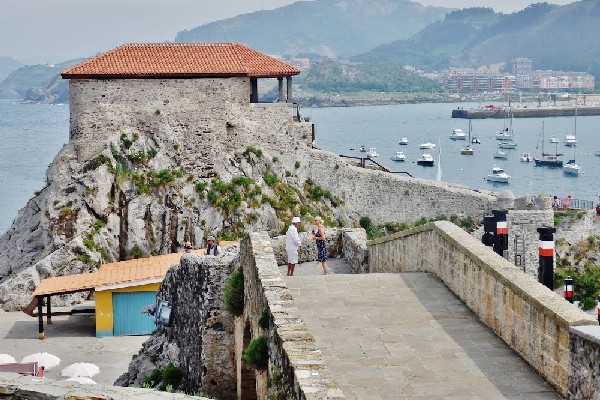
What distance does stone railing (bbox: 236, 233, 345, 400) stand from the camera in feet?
27.8

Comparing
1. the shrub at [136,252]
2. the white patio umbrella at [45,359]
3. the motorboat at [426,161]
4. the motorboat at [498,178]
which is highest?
the shrub at [136,252]

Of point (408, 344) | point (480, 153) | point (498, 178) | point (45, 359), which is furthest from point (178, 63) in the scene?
point (480, 153)

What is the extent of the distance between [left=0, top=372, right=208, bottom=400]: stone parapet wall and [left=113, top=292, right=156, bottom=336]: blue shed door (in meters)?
26.8

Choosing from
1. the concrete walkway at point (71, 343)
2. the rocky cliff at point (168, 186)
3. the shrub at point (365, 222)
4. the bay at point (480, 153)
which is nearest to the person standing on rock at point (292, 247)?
the concrete walkway at point (71, 343)

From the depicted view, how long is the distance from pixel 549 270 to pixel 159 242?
28008mm

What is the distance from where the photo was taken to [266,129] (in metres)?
43.0

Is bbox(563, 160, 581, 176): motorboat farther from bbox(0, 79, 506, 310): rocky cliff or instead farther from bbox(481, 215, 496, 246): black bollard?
bbox(481, 215, 496, 246): black bollard

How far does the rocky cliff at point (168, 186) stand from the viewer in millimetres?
40219

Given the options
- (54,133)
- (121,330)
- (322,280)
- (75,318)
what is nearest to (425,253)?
(322,280)

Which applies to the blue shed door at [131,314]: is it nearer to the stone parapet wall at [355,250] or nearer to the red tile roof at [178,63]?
the red tile roof at [178,63]

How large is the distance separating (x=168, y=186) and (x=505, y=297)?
103 feet

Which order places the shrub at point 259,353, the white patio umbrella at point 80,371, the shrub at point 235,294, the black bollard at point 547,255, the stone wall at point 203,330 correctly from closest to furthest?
the shrub at point 259,353 → the black bollard at point 547,255 → the shrub at point 235,294 → the stone wall at point 203,330 → the white patio umbrella at point 80,371

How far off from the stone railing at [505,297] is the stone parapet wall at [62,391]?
355 centimetres

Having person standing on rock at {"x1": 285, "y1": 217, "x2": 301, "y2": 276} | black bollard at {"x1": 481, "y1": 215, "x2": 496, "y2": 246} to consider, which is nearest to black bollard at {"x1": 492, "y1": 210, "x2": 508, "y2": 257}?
black bollard at {"x1": 481, "y1": 215, "x2": 496, "y2": 246}
